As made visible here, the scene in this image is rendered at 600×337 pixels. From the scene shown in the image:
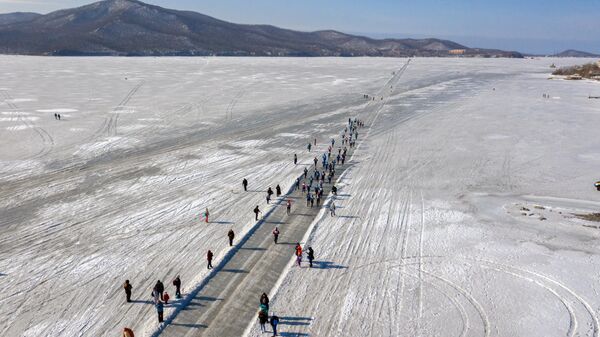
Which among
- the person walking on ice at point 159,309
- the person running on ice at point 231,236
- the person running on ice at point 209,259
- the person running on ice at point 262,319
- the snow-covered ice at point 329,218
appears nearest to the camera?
the person running on ice at point 262,319

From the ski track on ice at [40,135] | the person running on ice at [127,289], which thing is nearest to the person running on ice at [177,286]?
the person running on ice at [127,289]

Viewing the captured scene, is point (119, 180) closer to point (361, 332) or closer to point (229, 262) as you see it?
point (229, 262)

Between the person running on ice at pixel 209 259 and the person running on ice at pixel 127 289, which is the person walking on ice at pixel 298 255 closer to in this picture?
the person running on ice at pixel 209 259

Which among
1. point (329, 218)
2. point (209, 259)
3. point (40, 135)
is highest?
point (40, 135)

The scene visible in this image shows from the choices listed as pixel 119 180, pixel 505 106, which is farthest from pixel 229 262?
pixel 505 106

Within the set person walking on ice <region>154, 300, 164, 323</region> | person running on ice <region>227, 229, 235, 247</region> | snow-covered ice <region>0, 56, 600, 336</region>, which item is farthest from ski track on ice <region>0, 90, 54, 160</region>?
person walking on ice <region>154, 300, 164, 323</region>

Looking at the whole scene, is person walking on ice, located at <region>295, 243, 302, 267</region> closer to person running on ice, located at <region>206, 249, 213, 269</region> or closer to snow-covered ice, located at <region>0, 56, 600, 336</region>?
snow-covered ice, located at <region>0, 56, 600, 336</region>

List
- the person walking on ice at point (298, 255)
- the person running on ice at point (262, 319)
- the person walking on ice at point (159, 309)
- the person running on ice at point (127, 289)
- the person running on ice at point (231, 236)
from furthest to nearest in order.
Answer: the person running on ice at point (231, 236) → the person walking on ice at point (298, 255) → the person running on ice at point (127, 289) → the person walking on ice at point (159, 309) → the person running on ice at point (262, 319)

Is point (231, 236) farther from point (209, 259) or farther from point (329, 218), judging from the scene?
point (329, 218)

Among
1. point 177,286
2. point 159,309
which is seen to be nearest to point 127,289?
point 177,286
